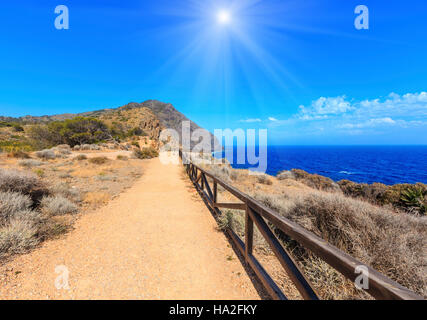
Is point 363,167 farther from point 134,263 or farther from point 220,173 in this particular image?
point 134,263

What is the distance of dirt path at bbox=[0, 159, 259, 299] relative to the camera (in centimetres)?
221

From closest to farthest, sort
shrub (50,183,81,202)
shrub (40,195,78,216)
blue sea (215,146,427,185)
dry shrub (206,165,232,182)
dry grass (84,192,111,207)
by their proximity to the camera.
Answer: shrub (40,195,78,216) → shrub (50,183,81,202) → dry grass (84,192,111,207) → dry shrub (206,165,232,182) → blue sea (215,146,427,185)

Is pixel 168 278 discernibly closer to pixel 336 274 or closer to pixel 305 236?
pixel 305 236

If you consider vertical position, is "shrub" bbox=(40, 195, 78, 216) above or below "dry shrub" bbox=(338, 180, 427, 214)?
above

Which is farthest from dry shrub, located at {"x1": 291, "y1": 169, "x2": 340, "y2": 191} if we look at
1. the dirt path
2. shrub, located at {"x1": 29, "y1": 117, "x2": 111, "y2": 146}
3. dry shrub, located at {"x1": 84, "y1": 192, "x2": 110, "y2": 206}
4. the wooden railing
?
shrub, located at {"x1": 29, "y1": 117, "x2": 111, "y2": 146}

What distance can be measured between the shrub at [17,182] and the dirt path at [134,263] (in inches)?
64.8

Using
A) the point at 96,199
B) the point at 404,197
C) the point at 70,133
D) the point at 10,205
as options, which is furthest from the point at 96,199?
the point at 70,133

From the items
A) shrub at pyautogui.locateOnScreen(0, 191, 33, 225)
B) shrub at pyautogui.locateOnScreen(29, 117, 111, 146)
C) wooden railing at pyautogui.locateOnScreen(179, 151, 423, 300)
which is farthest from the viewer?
shrub at pyautogui.locateOnScreen(29, 117, 111, 146)

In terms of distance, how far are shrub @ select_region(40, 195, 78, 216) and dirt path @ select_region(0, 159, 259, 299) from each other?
493 mm

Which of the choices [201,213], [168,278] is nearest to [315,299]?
[168,278]

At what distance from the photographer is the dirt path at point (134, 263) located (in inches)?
87.0

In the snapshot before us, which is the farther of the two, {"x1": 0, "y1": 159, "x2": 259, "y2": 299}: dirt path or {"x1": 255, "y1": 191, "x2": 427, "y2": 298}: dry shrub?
{"x1": 0, "y1": 159, "x2": 259, "y2": 299}: dirt path

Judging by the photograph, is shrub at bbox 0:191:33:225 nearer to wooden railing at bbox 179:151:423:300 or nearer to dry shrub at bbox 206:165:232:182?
wooden railing at bbox 179:151:423:300
